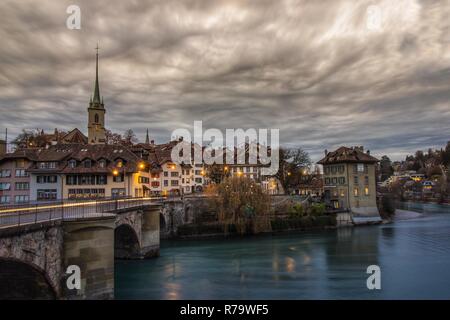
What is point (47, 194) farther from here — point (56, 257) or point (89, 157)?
point (56, 257)

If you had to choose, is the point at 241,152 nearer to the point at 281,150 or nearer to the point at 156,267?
the point at 281,150

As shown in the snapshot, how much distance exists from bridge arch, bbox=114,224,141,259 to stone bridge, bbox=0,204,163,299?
1300 centimetres

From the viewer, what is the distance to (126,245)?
30531mm

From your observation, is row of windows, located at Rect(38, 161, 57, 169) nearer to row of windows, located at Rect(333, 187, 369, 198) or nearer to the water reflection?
the water reflection

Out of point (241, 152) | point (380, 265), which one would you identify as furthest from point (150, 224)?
point (241, 152)

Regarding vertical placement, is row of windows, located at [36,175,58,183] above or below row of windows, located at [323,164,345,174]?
below

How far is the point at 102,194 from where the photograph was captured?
4581 centimetres

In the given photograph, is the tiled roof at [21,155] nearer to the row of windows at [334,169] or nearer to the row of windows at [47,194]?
the row of windows at [47,194]

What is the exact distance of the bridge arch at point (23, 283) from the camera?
45.8ft

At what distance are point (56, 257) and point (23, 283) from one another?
224 cm

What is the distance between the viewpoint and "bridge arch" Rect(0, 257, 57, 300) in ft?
45.8

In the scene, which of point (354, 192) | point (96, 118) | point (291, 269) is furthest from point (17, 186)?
point (354, 192)

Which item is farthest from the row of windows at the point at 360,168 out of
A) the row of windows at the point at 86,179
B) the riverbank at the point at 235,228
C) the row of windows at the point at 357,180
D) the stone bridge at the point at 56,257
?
the stone bridge at the point at 56,257

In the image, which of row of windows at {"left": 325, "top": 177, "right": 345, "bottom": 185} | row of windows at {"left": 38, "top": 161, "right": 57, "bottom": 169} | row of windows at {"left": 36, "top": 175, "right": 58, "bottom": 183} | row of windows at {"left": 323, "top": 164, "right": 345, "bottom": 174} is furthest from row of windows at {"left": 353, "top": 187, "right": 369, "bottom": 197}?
row of windows at {"left": 38, "top": 161, "right": 57, "bottom": 169}
